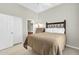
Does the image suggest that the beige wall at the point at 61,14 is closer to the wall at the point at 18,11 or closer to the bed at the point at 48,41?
the wall at the point at 18,11

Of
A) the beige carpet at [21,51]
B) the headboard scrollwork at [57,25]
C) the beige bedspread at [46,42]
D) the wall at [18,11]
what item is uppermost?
the wall at [18,11]

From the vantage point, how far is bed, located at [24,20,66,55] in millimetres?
1512

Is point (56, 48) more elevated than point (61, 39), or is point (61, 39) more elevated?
point (61, 39)

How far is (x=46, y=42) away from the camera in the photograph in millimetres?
1565

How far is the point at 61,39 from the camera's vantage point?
157 cm

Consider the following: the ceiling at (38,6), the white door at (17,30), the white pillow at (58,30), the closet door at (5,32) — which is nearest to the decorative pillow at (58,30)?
the white pillow at (58,30)

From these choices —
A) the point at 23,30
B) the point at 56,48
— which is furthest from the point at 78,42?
the point at 23,30

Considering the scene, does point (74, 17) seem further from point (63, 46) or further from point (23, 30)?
point (23, 30)

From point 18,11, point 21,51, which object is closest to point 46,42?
point 21,51

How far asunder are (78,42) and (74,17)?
1.64 ft

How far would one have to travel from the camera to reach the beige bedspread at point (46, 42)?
1508 millimetres

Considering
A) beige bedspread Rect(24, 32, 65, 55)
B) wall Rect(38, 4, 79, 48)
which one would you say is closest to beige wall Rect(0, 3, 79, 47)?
wall Rect(38, 4, 79, 48)

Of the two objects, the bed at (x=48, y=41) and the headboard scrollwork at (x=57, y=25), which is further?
the headboard scrollwork at (x=57, y=25)

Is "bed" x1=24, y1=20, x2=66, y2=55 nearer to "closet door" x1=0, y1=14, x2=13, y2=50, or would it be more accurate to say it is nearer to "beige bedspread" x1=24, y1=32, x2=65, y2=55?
"beige bedspread" x1=24, y1=32, x2=65, y2=55
